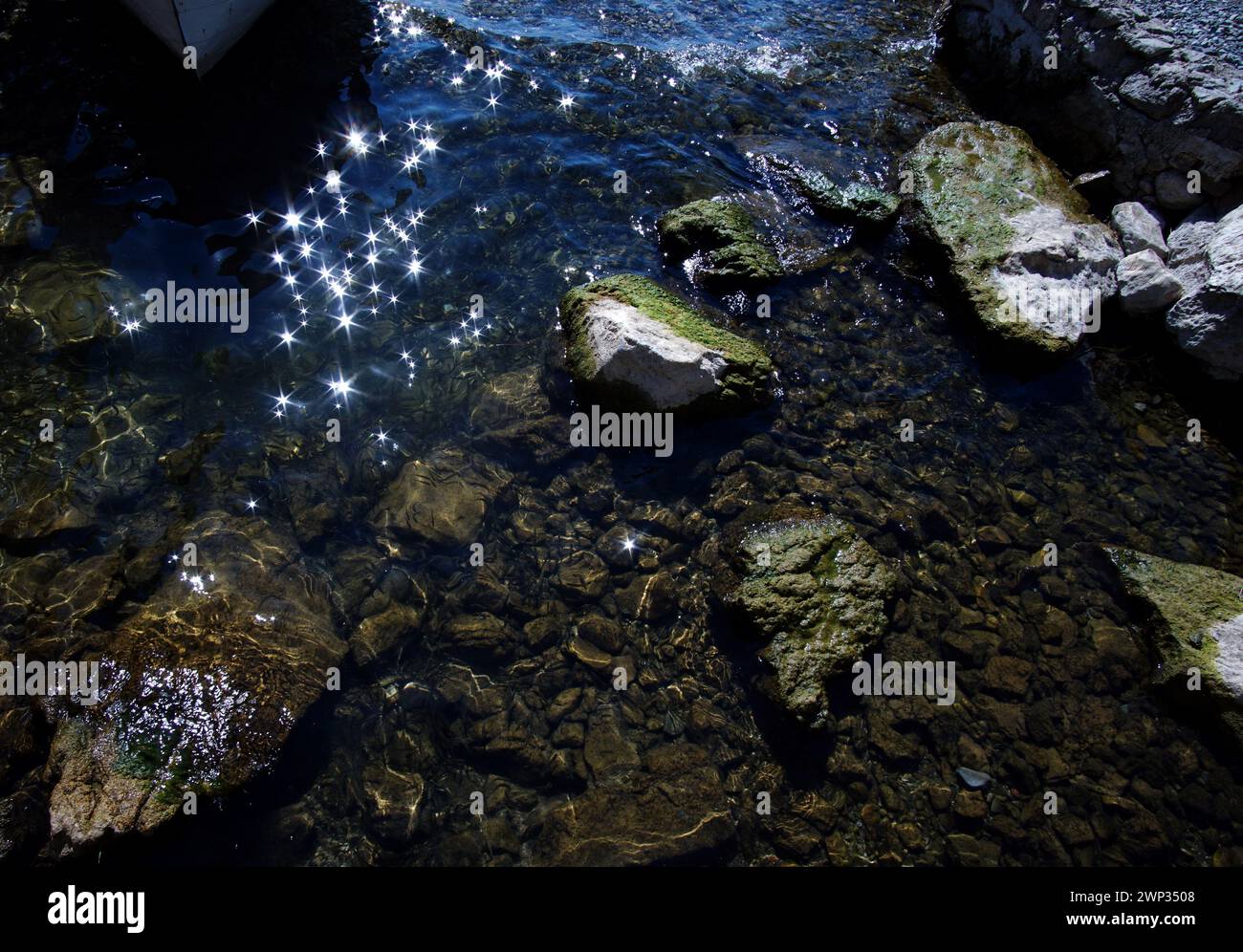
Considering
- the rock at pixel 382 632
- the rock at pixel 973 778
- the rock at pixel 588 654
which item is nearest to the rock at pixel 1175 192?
the rock at pixel 973 778

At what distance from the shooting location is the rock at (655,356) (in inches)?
294

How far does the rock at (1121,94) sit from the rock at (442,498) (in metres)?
10.3

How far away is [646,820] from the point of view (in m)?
5.68

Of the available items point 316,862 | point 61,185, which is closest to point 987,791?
point 316,862

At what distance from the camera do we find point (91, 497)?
22.3ft

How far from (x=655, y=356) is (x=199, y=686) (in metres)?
5.21

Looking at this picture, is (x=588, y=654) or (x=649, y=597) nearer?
(x=588, y=654)

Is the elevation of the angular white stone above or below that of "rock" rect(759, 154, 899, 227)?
below

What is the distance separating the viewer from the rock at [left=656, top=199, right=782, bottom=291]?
909cm

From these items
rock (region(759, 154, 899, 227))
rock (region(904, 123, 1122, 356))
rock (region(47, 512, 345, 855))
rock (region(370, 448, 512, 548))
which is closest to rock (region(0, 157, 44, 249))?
rock (region(47, 512, 345, 855))

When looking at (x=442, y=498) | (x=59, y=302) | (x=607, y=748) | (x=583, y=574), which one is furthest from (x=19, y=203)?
(x=607, y=748)

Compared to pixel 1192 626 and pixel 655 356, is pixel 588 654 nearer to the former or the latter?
pixel 655 356

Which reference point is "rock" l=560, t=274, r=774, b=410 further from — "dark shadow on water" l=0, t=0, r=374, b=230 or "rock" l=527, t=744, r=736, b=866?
"dark shadow on water" l=0, t=0, r=374, b=230

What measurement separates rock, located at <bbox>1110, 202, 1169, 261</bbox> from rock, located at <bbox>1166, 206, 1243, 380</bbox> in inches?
16.9
